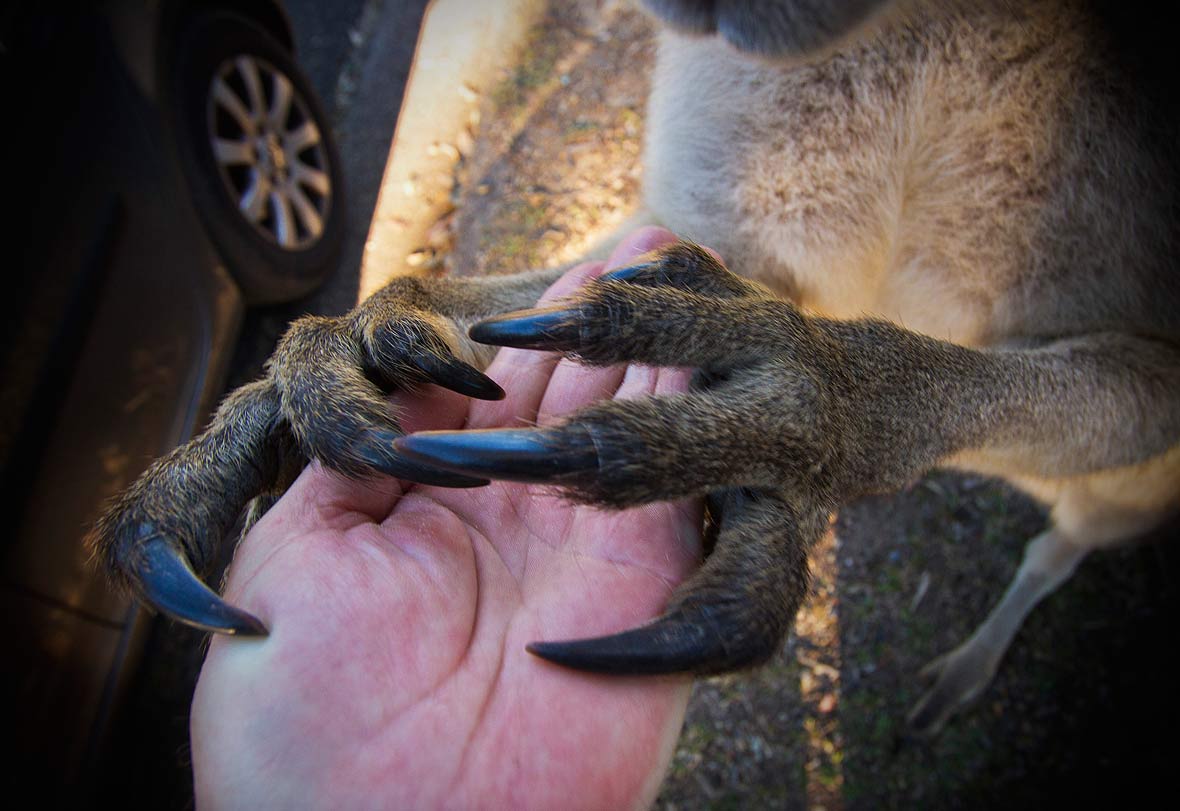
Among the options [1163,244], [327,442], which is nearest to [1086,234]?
[1163,244]

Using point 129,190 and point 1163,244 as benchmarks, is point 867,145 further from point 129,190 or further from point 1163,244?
Result: point 129,190

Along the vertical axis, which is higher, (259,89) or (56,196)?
(259,89)

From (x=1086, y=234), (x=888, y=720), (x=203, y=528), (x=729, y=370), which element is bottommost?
(x=888, y=720)

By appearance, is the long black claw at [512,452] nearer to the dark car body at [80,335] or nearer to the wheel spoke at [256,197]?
the dark car body at [80,335]

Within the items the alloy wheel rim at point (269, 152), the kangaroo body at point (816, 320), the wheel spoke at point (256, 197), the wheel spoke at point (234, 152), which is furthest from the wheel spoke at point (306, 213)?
the kangaroo body at point (816, 320)

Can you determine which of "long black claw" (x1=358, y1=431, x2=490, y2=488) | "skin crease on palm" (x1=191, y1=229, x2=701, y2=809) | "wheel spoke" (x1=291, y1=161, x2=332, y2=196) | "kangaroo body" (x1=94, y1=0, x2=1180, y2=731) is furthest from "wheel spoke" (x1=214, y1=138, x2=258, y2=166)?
"long black claw" (x1=358, y1=431, x2=490, y2=488)

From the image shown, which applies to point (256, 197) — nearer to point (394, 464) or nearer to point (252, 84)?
point (252, 84)
